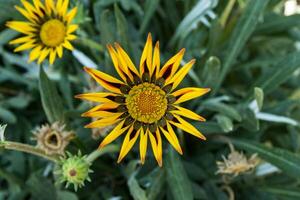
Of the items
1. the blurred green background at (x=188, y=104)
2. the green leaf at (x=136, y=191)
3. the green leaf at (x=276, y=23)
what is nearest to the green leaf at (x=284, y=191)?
the blurred green background at (x=188, y=104)

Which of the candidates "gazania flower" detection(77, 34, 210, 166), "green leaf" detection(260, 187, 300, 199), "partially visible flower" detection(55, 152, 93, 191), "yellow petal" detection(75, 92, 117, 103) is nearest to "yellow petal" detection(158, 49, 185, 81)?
"gazania flower" detection(77, 34, 210, 166)

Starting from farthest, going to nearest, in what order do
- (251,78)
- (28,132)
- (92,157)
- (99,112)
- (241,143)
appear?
1. (251,78)
2. (28,132)
3. (241,143)
4. (92,157)
5. (99,112)

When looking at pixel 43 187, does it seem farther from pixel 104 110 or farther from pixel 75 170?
pixel 104 110

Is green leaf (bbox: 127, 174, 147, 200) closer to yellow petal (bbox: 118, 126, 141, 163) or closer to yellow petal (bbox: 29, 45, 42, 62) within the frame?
yellow petal (bbox: 118, 126, 141, 163)

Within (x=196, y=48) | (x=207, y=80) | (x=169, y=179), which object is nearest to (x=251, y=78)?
(x=196, y=48)

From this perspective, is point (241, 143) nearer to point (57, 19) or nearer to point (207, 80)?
point (207, 80)

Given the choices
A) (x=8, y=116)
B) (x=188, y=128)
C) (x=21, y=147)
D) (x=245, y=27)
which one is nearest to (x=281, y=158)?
(x=245, y=27)
